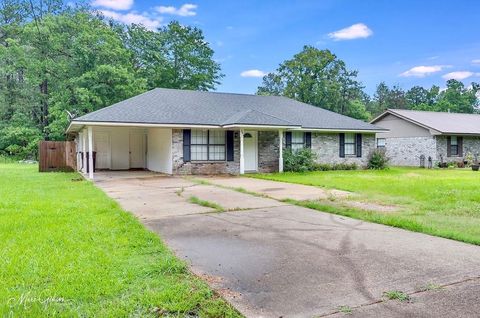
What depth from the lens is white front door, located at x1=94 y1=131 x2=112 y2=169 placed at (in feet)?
64.0

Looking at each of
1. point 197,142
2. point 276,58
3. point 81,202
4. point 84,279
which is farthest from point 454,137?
point 84,279

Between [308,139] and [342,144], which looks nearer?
[308,139]

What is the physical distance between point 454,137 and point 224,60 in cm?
2240

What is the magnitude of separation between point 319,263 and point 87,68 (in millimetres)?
28597

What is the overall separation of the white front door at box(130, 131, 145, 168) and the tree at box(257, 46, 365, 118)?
23500 millimetres

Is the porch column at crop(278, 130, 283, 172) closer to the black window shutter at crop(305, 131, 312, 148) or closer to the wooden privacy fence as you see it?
the black window shutter at crop(305, 131, 312, 148)

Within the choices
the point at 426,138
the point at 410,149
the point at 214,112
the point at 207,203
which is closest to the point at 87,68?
the point at 214,112

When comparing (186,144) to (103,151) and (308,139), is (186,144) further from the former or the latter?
(308,139)

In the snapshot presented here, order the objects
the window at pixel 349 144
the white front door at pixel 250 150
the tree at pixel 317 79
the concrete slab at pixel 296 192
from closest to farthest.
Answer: the concrete slab at pixel 296 192
the white front door at pixel 250 150
the window at pixel 349 144
the tree at pixel 317 79

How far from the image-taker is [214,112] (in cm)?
1800

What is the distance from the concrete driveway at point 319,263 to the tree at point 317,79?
34.5 metres

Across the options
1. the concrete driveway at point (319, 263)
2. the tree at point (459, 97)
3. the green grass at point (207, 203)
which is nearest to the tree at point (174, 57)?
the green grass at point (207, 203)

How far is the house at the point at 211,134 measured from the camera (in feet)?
52.9

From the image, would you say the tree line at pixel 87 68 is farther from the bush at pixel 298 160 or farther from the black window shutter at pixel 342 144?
the black window shutter at pixel 342 144
